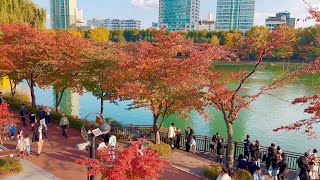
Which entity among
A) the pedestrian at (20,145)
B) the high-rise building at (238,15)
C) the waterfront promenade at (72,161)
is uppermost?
the high-rise building at (238,15)

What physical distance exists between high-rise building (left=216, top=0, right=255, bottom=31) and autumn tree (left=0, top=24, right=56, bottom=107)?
173 metres

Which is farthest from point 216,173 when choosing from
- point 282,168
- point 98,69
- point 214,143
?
point 98,69

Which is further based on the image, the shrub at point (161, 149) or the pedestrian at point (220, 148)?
the shrub at point (161, 149)

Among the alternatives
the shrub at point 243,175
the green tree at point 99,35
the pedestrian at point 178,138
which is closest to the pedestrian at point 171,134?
the pedestrian at point 178,138

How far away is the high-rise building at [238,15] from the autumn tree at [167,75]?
176m

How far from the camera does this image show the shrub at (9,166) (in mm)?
11695

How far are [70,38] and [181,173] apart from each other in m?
12.1

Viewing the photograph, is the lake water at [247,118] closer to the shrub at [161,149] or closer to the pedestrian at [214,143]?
the pedestrian at [214,143]

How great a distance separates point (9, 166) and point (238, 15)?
606ft

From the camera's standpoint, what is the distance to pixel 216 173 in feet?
39.5

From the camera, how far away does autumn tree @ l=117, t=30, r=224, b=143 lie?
42.8ft

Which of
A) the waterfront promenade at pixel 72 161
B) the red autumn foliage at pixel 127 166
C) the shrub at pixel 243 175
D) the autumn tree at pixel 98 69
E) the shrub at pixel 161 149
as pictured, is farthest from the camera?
the autumn tree at pixel 98 69

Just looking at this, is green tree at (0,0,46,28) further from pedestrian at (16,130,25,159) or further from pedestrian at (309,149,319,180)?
pedestrian at (309,149,319,180)

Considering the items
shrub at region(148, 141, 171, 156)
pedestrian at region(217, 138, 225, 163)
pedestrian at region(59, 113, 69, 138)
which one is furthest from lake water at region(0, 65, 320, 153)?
pedestrian at region(59, 113, 69, 138)
